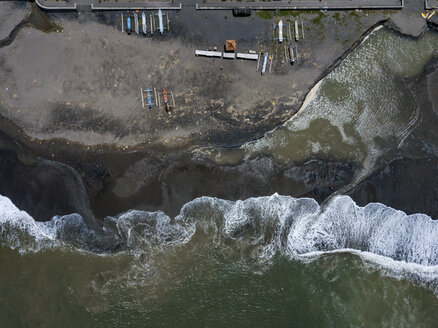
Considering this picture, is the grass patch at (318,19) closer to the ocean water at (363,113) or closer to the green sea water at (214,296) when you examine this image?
the ocean water at (363,113)

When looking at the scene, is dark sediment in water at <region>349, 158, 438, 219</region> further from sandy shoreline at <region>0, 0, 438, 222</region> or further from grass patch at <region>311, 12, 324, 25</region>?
grass patch at <region>311, 12, 324, 25</region>

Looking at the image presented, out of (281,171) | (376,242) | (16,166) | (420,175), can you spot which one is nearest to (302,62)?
(281,171)

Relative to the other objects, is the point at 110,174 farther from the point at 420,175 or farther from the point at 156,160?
the point at 420,175

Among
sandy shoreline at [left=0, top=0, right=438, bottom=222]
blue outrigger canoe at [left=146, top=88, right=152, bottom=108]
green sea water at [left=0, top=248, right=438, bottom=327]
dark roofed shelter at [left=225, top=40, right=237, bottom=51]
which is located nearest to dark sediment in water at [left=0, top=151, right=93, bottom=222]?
sandy shoreline at [left=0, top=0, right=438, bottom=222]

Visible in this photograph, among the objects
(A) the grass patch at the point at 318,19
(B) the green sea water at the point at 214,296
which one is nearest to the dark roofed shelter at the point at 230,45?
(A) the grass patch at the point at 318,19

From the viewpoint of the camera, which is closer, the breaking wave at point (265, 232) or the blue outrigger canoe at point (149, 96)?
the breaking wave at point (265, 232)
